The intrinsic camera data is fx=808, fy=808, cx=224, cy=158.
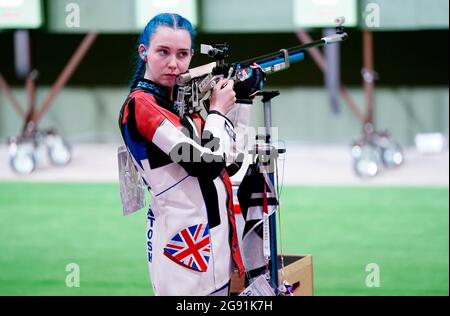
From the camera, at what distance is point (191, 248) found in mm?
2623

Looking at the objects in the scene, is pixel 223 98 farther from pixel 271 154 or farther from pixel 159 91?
pixel 271 154

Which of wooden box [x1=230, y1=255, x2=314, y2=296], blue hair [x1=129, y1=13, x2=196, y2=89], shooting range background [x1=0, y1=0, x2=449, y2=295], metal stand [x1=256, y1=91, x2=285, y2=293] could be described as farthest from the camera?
shooting range background [x1=0, y1=0, x2=449, y2=295]

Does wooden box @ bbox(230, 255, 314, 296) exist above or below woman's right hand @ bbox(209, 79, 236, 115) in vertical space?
below

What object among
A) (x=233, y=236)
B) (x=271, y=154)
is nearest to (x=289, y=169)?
(x=271, y=154)

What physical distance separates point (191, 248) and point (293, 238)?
11.8ft

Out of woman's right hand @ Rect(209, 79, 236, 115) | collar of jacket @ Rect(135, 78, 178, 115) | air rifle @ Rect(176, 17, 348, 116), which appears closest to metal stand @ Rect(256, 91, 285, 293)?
air rifle @ Rect(176, 17, 348, 116)

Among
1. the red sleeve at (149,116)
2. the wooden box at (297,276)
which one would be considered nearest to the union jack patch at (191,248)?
the red sleeve at (149,116)

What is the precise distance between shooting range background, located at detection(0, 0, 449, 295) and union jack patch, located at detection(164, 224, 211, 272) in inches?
92.6

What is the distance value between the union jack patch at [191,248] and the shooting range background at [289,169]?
7.72 feet

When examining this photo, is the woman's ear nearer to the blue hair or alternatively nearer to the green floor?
the blue hair

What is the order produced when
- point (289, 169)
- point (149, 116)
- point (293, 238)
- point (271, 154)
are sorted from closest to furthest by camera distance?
point (149, 116) → point (271, 154) → point (293, 238) → point (289, 169)

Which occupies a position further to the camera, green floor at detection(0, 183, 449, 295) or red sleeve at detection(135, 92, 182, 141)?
green floor at detection(0, 183, 449, 295)

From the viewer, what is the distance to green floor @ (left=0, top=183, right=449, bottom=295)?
16.7 feet

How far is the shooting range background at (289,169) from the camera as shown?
17.9 feet
